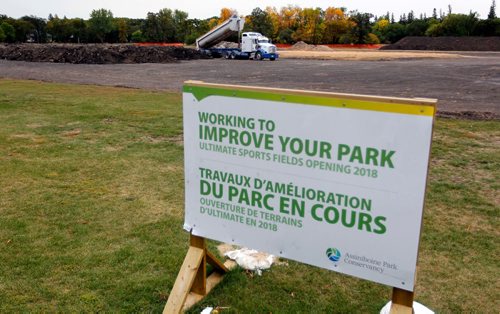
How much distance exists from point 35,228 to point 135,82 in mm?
18428

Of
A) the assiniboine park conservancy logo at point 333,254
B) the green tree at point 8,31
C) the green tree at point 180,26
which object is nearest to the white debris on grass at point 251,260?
the assiniboine park conservancy logo at point 333,254

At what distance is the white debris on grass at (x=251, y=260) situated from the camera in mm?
4273

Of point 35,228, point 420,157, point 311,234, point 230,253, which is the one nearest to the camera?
point 420,157

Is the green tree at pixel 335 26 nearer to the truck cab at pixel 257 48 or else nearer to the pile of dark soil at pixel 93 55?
the truck cab at pixel 257 48

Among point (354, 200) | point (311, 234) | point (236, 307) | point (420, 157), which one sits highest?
point (420, 157)

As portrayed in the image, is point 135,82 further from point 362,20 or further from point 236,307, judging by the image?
point 362,20

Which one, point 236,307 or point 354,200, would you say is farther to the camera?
point 236,307

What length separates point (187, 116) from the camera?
343 centimetres

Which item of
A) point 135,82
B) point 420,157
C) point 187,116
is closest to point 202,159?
point 187,116

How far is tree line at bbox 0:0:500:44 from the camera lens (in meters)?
89.6

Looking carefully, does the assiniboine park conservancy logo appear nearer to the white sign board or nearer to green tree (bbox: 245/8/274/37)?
the white sign board

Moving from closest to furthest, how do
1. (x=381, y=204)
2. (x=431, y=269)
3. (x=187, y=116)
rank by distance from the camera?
(x=381, y=204) → (x=187, y=116) → (x=431, y=269)

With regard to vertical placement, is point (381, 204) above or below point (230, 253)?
above

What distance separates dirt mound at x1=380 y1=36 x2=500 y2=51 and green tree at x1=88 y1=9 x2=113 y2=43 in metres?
60.7
